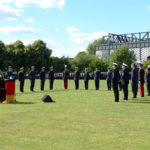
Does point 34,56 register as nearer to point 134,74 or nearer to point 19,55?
point 19,55

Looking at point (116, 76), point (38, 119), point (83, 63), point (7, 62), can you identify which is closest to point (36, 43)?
point (7, 62)

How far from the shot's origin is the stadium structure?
286 feet

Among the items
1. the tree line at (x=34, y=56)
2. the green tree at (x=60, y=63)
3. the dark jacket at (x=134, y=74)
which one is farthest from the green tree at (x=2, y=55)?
the dark jacket at (x=134, y=74)

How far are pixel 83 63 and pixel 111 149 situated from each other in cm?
9348

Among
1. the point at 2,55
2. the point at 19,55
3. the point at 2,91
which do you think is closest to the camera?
the point at 2,91

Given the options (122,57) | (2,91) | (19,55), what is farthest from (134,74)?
(19,55)

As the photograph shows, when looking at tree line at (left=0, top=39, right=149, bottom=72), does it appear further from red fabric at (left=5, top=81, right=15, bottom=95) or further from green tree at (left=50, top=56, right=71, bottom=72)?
red fabric at (left=5, top=81, right=15, bottom=95)

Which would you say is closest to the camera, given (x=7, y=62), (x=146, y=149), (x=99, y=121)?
(x=146, y=149)

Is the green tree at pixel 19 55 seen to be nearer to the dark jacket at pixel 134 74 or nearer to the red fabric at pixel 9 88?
the dark jacket at pixel 134 74

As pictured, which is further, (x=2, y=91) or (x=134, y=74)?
(x=134, y=74)

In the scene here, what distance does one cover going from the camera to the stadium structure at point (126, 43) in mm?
87062

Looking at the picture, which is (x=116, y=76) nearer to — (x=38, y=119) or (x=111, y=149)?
(x=38, y=119)

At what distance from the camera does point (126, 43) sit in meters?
89.6

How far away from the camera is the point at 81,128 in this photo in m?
8.27
